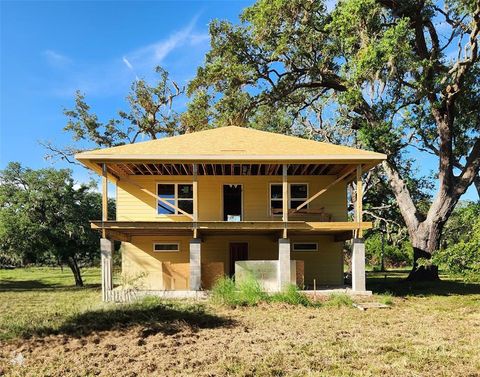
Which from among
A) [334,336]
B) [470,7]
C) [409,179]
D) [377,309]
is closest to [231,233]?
[377,309]

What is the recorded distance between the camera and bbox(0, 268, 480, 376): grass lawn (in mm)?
7535

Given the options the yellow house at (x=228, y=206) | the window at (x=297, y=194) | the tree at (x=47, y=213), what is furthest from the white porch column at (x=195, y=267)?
the tree at (x=47, y=213)

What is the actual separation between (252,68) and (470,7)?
10.3 metres

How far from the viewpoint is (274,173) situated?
21.2 m

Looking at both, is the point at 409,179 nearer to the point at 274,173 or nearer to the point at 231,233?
the point at 274,173

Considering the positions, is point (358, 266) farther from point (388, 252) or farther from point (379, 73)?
point (388, 252)

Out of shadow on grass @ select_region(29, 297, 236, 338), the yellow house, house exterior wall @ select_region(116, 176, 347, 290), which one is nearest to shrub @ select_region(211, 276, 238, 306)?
shadow on grass @ select_region(29, 297, 236, 338)

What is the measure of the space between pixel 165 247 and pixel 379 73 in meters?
12.8

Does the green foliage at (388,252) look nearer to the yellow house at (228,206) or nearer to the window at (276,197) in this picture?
the yellow house at (228,206)

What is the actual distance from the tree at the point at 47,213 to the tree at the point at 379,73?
370 inches

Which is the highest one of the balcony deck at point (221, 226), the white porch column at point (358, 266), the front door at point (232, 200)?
the front door at point (232, 200)

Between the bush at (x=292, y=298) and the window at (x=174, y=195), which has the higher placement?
the window at (x=174, y=195)

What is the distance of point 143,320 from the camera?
11.4 meters

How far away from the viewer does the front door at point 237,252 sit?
2130cm
